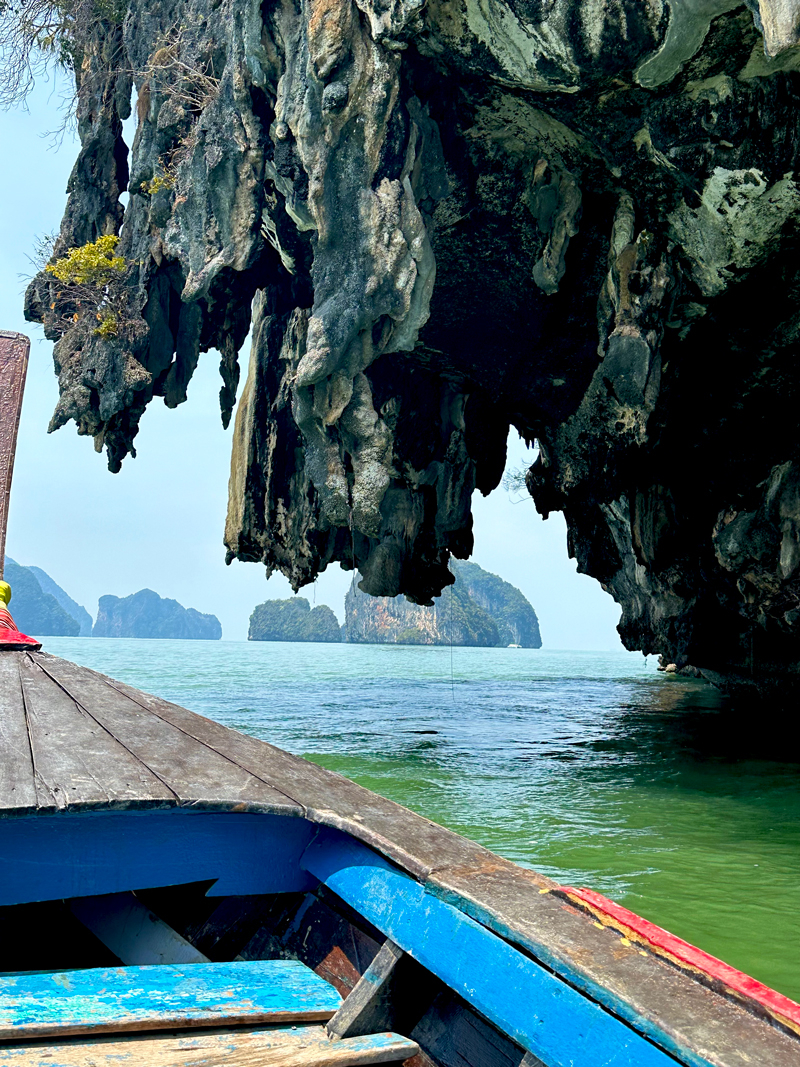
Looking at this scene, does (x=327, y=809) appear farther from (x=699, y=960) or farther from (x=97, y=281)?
(x=97, y=281)

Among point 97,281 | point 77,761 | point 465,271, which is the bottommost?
point 77,761

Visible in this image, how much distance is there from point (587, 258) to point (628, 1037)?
9256mm

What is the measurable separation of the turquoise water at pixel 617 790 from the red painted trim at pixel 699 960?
2.75 m

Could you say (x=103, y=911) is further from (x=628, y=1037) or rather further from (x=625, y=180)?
(x=625, y=180)

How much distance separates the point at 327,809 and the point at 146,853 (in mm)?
501

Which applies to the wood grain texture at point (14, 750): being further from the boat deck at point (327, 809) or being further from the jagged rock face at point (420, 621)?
the jagged rock face at point (420, 621)

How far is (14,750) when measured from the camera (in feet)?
7.13

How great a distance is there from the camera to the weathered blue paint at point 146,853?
2.03 metres

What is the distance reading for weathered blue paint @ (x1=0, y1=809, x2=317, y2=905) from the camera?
6.64ft

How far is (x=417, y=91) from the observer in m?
7.69

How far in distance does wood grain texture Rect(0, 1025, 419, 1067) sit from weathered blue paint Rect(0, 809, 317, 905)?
1.87ft

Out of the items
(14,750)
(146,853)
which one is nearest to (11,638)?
(14,750)

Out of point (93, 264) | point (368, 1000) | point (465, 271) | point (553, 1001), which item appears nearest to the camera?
point (553, 1001)

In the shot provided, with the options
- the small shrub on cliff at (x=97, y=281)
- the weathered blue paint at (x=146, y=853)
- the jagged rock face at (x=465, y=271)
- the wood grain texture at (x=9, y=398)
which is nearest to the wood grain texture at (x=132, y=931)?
the weathered blue paint at (x=146, y=853)
